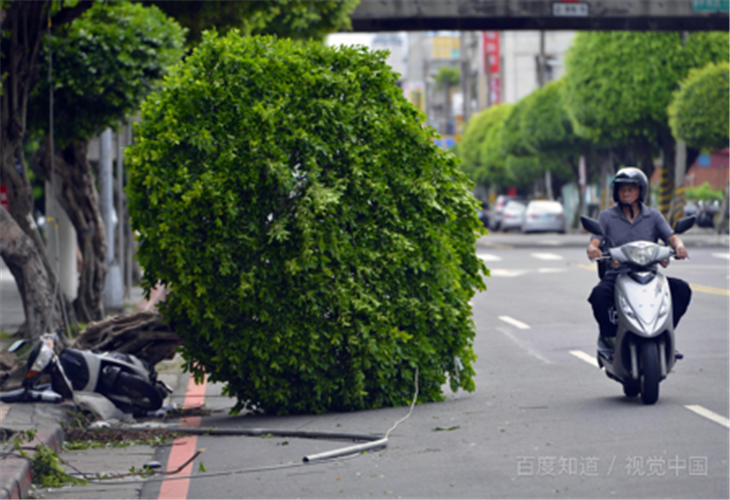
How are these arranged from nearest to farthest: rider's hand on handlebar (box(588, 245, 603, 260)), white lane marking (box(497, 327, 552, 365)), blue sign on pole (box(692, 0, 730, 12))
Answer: rider's hand on handlebar (box(588, 245, 603, 260)), white lane marking (box(497, 327, 552, 365)), blue sign on pole (box(692, 0, 730, 12))

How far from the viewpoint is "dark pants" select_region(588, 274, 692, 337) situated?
350 inches

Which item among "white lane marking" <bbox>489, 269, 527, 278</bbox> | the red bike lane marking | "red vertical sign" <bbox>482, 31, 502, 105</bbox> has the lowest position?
"white lane marking" <bbox>489, 269, 527, 278</bbox>

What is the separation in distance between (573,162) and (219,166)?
55513mm

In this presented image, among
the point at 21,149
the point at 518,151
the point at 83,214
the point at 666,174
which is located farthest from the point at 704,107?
the point at 21,149

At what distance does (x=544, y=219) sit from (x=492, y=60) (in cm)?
4791

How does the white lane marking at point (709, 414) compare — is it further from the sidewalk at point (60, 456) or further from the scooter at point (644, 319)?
the sidewalk at point (60, 456)

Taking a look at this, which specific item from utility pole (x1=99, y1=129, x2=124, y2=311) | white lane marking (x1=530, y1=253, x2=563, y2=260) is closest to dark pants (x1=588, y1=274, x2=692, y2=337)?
utility pole (x1=99, y1=129, x2=124, y2=311)

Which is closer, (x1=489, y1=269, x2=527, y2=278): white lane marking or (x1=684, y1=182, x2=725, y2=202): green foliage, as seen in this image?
(x1=489, y1=269, x2=527, y2=278): white lane marking

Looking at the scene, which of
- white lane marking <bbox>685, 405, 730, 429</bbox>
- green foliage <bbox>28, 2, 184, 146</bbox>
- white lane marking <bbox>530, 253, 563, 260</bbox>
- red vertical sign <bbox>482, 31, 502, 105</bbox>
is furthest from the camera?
red vertical sign <bbox>482, 31, 502, 105</bbox>

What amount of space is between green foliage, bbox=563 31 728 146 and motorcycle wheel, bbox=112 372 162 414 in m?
39.0

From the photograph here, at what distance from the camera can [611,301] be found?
8.91m

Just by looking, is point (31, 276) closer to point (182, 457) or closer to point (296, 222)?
point (296, 222)

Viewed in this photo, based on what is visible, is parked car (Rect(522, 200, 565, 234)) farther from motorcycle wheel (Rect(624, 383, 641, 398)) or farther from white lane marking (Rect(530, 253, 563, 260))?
motorcycle wheel (Rect(624, 383, 641, 398))

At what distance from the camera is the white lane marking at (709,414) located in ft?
26.1
